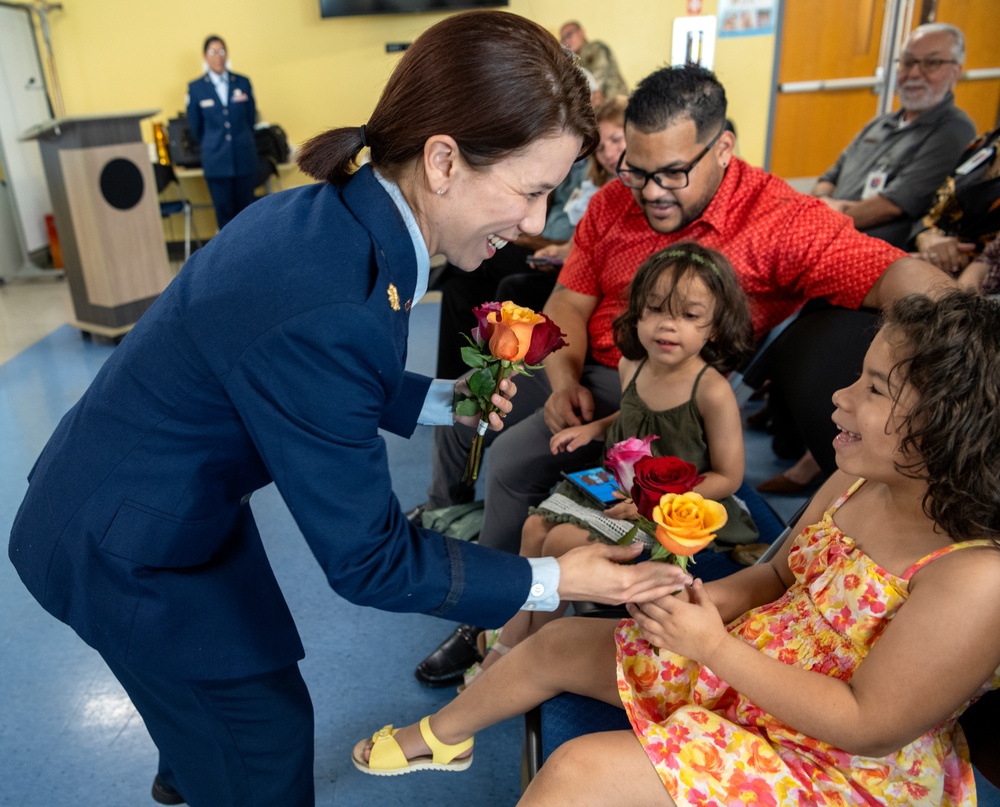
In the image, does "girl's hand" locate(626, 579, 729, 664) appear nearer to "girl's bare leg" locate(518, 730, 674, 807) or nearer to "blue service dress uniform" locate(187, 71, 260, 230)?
"girl's bare leg" locate(518, 730, 674, 807)

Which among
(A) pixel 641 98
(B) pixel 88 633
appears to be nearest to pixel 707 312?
(A) pixel 641 98

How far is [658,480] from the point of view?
1.10 m

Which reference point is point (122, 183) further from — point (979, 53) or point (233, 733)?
point (979, 53)

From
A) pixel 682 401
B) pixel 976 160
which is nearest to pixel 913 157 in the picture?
pixel 976 160

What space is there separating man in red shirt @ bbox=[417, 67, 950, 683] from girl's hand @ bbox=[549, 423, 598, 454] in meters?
0.07

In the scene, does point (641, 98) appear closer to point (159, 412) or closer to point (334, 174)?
point (334, 174)

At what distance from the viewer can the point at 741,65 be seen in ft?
24.6

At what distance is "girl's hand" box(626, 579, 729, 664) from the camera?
1.14 meters

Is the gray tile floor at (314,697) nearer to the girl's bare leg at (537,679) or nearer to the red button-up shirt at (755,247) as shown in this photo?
the girl's bare leg at (537,679)

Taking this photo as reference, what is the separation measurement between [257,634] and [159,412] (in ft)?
1.23


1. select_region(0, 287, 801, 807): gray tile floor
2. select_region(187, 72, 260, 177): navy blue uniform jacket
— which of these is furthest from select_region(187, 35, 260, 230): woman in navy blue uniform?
select_region(0, 287, 801, 807): gray tile floor

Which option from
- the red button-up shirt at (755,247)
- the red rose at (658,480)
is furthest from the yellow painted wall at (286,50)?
the red rose at (658,480)

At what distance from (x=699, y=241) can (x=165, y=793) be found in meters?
1.86

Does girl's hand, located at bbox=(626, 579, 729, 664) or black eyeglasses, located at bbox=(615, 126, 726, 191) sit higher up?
black eyeglasses, located at bbox=(615, 126, 726, 191)
